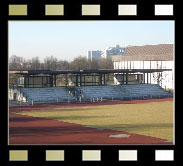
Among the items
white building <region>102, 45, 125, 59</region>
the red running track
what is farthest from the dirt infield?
white building <region>102, 45, 125, 59</region>

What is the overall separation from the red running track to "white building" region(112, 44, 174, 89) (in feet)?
95.7

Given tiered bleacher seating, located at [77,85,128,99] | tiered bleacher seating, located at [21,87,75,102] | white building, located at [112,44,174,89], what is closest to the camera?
tiered bleacher seating, located at [21,87,75,102]

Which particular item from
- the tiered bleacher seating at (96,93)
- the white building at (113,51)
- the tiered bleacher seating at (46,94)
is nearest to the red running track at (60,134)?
the tiered bleacher seating at (46,94)

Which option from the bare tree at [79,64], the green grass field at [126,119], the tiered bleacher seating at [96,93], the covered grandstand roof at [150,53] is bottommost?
the green grass field at [126,119]

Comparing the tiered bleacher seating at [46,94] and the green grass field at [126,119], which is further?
the tiered bleacher seating at [46,94]

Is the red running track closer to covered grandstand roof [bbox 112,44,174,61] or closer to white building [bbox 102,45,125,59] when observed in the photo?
covered grandstand roof [bbox 112,44,174,61]

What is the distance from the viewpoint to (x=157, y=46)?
69.4 meters

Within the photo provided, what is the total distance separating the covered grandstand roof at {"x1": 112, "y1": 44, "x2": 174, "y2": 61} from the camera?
6134 cm

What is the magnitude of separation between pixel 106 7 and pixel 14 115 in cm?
2521

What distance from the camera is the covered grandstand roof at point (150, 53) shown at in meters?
61.3

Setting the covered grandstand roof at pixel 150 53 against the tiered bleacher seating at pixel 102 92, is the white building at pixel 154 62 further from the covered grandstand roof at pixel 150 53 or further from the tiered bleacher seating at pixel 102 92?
the tiered bleacher seating at pixel 102 92

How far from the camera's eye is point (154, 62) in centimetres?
6275
